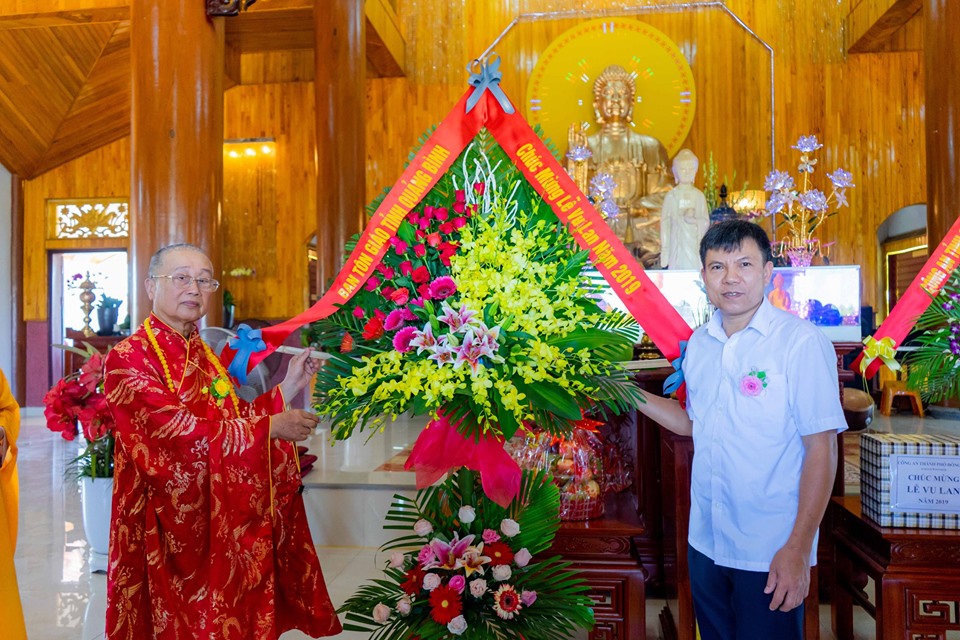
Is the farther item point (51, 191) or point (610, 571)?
point (51, 191)

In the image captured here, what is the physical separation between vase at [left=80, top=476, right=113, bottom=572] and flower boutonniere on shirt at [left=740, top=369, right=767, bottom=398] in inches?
103

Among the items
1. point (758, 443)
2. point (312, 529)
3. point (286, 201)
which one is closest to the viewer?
point (758, 443)

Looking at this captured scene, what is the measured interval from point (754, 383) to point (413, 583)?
0.75m

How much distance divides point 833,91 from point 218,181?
6718 mm

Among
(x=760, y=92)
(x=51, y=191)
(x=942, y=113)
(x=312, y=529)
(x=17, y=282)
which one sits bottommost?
(x=312, y=529)

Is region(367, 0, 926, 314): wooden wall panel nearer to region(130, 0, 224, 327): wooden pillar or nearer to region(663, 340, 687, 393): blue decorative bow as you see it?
region(130, 0, 224, 327): wooden pillar

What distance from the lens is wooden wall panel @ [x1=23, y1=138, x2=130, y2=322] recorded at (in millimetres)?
8586

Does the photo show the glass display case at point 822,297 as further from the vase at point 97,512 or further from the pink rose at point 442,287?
the vase at point 97,512

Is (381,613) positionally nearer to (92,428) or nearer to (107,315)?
(92,428)

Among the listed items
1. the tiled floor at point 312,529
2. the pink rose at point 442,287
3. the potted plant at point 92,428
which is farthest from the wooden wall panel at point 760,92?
the pink rose at point 442,287

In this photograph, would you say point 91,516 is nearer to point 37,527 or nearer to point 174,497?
point 37,527

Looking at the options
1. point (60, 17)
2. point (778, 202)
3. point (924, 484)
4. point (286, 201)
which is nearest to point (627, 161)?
point (286, 201)

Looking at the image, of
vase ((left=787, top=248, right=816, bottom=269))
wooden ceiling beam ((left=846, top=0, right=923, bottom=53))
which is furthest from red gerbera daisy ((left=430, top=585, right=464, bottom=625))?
wooden ceiling beam ((left=846, top=0, right=923, bottom=53))

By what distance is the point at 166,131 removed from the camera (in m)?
3.02
